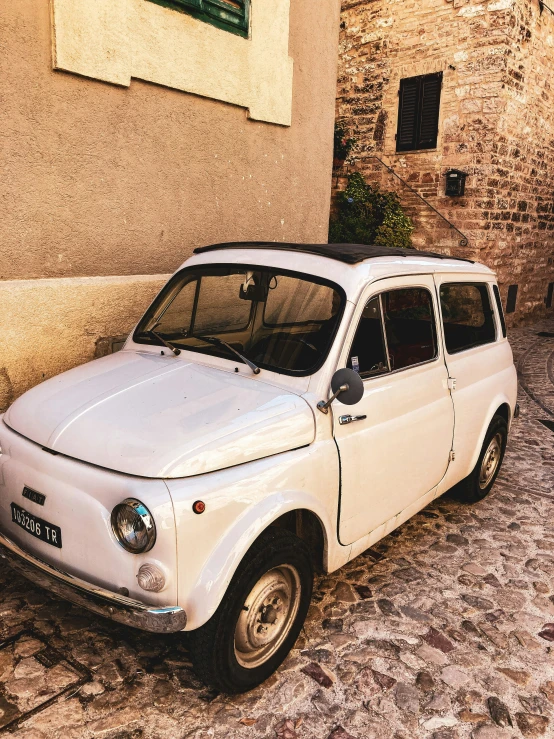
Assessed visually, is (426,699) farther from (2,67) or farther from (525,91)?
(525,91)

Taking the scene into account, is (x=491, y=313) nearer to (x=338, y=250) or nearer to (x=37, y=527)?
(x=338, y=250)

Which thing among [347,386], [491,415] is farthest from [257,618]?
[491,415]

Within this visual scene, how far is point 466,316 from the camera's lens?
14.8 feet

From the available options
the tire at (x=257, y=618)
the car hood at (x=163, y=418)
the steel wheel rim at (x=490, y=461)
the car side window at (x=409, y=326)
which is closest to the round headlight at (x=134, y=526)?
the car hood at (x=163, y=418)

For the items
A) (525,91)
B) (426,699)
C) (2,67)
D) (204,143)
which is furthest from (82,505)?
(525,91)

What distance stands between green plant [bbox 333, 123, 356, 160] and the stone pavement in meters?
11.4

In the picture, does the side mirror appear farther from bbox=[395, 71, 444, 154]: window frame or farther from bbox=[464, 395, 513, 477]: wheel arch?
bbox=[395, 71, 444, 154]: window frame

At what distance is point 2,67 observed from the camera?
455 centimetres

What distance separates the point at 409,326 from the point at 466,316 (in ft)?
3.07

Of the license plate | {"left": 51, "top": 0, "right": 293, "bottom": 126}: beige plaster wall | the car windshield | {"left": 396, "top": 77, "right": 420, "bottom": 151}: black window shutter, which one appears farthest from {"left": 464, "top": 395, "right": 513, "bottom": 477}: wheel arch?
{"left": 396, "top": 77, "right": 420, "bottom": 151}: black window shutter

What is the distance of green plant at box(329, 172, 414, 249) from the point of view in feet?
41.8

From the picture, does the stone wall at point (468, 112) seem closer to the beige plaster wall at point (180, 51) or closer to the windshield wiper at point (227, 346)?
the beige plaster wall at point (180, 51)

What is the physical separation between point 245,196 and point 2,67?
2.67 meters

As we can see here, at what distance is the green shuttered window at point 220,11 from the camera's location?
5.61m
